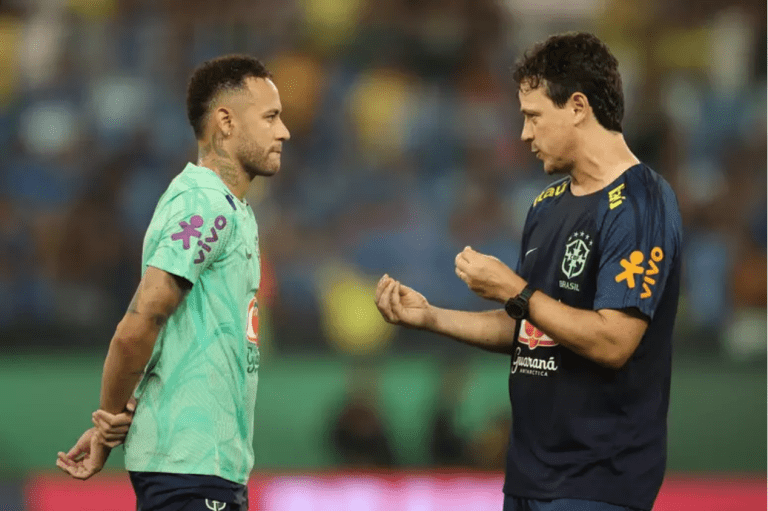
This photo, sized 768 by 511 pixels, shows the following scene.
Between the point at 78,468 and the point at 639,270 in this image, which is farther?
the point at 78,468

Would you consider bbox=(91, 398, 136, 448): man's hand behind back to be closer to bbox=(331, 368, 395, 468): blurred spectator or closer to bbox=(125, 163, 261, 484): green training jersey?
bbox=(125, 163, 261, 484): green training jersey

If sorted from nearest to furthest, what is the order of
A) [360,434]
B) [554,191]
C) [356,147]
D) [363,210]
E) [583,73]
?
[583,73] < [554,191] < [360,434] < [363,210] < [356,147]

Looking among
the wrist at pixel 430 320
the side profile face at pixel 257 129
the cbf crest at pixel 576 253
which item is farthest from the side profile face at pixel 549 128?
the side profile face at pixel 257 129

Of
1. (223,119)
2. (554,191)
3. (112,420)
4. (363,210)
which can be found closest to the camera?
(112,420)

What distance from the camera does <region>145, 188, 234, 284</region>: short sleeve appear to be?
2.91m

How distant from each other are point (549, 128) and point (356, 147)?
558 cm

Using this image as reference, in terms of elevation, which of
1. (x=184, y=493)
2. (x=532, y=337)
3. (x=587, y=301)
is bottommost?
(x=184, y=493)

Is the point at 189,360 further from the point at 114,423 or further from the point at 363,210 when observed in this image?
the point at 363,210

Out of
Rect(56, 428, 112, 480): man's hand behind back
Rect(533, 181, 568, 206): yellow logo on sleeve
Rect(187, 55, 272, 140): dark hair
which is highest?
Rect(187, 55, 272, 140): dark hair

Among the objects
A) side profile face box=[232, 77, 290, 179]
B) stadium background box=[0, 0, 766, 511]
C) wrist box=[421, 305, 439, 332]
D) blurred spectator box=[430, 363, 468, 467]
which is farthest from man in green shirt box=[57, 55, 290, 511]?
blurred spectator box=[430, 363, 468, 467]

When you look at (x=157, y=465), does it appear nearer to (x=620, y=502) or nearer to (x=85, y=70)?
(x=620, y=502)

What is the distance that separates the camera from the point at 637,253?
2.98 meters

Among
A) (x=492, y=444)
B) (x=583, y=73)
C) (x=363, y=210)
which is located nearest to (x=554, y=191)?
(x=583, y=73)

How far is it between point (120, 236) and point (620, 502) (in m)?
5.55
